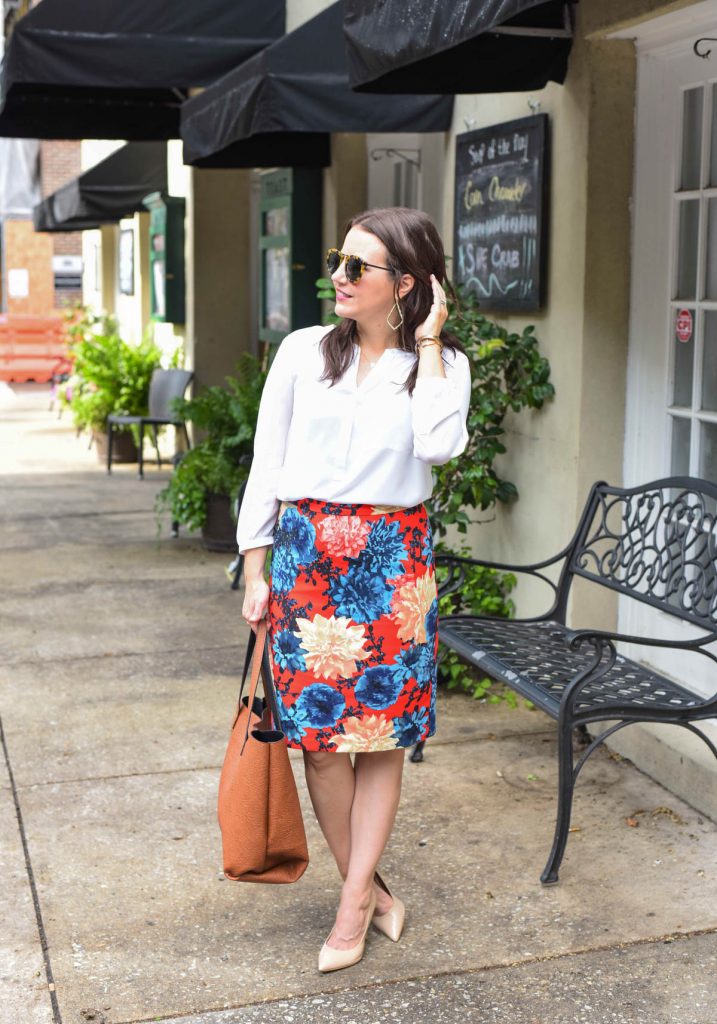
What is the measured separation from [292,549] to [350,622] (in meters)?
0.22

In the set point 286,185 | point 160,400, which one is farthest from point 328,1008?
point 160,400

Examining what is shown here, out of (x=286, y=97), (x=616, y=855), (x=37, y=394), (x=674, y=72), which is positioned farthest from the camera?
(x=37, y=394)

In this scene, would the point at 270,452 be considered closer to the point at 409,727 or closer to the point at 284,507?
the point at 284,507

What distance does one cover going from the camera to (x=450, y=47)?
3.97 meters

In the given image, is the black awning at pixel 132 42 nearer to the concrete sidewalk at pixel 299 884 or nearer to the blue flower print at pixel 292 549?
the concrete sidewalk at pixel 299 884

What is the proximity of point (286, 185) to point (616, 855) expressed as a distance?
5.93 meters

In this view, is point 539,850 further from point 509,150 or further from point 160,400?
point 160,400

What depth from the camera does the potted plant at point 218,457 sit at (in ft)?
24.7

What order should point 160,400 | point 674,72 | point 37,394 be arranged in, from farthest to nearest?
point 37,394
point 160,400
point 674,72

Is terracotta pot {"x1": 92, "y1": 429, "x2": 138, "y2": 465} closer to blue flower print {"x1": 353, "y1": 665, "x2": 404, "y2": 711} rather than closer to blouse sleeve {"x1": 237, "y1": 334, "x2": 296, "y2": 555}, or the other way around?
blouse sleeve {"x1": 237, "y1": 334, "x2": 296, "y2": 555}

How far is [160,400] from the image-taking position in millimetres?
11250

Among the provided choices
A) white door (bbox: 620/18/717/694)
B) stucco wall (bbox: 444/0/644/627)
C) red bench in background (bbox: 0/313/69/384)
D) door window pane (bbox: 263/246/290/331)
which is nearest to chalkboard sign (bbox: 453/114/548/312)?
stucco wall (bbox: 444/0/644/627)

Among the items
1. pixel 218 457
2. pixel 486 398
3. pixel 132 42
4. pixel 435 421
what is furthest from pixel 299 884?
pixel 132 42

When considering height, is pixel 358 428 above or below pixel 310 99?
below
